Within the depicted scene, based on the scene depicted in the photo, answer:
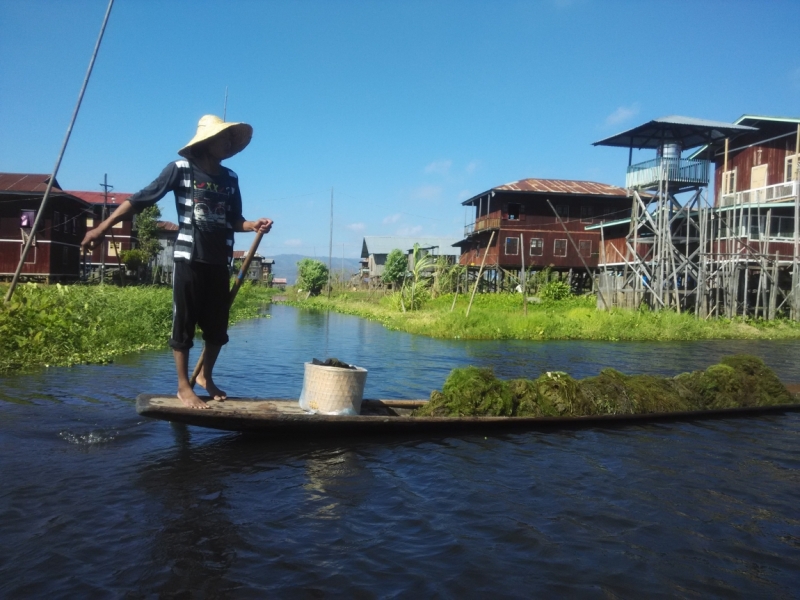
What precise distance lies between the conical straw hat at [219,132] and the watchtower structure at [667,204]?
75.8 feet

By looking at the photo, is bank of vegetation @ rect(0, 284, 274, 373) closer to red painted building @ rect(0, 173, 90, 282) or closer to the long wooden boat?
the long wooden boat

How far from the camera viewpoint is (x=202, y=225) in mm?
5422

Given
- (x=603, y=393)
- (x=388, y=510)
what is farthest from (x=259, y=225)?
(x=603, y=393)

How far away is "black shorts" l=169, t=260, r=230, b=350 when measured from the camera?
5406 millimetres

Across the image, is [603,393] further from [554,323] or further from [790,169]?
[790,169]

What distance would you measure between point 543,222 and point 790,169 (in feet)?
48.1

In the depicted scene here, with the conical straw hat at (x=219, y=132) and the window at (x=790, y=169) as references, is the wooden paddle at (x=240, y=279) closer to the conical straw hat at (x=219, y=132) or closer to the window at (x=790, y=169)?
the conical straw hat at (x=219, y=132)

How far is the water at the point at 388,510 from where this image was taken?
3.64m

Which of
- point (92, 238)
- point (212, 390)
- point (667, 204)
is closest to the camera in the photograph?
point (92, 238)

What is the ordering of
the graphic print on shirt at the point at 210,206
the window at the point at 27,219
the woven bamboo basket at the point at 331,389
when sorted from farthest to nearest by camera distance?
the window at the point at 27,219 < the woven bamboo basket at the point at 331,389 < the graphic print on shirt at the point at 210,206

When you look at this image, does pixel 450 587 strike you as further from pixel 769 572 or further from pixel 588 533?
pixel 769 572

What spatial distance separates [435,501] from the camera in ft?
16.0

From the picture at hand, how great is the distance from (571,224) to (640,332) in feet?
68.1

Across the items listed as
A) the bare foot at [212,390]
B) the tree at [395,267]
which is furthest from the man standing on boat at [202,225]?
the tree at [395,267]
